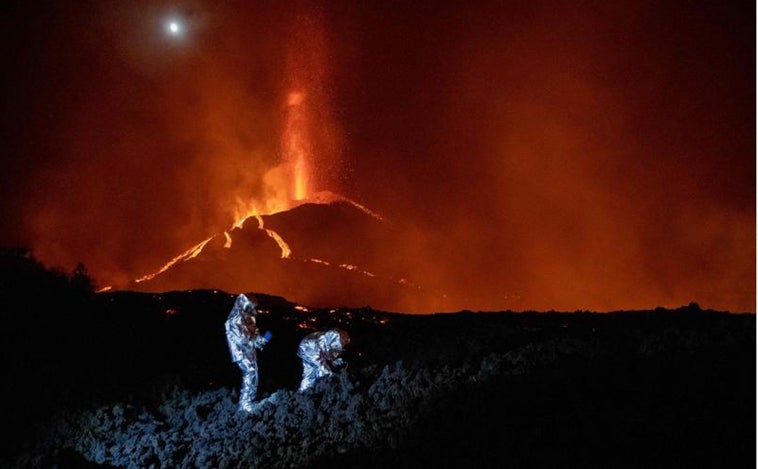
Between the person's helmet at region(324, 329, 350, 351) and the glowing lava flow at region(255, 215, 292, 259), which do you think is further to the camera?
the glowing lava flow at region(255, 215, 292, 259)

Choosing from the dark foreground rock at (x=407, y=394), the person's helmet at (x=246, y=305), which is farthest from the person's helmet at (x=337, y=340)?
the person's helmet at (x=246, y=305)

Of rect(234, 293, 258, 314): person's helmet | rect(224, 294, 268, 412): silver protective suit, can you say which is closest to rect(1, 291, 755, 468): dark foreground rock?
rect(224, 294, 268, 412): silver protective suit

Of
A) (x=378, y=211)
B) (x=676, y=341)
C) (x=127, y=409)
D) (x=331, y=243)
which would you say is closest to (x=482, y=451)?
(x=676, y=341)

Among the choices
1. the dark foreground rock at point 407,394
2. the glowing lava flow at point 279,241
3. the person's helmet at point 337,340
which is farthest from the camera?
the glowing lava flow at point 279,241

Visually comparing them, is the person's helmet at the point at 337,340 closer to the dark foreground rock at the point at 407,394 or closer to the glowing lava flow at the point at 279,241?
the dark foreground rock at the point at 407,394

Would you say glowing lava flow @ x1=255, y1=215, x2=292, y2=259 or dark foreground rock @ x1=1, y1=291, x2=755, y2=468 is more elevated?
glowing lava flow @ x1=255, y1=215, x2=292, y2=259

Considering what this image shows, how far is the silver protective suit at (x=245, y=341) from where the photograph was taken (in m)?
7.08

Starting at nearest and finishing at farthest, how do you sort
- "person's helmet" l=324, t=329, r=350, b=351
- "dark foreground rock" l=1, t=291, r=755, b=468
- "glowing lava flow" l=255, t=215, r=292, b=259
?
"dark foreground rock" l=1, t=291, r=755, b=468, "person's helmet" l=324, t=329, r=350, b=351, "glowing lava flow" l=255, t=215, r=292, b=259

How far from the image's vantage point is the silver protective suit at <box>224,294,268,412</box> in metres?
7.08

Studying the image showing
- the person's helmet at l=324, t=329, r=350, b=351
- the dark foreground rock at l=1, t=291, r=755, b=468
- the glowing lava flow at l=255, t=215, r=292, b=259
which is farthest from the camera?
the glowing lava flow at l=255, t=215, r=292, b=259

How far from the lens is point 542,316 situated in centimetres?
948

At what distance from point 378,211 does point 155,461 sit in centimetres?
2915

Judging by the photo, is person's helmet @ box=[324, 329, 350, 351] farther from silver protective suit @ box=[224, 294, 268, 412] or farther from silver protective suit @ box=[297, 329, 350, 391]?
silver protective suit @ box=[224, 294, 268, 412]

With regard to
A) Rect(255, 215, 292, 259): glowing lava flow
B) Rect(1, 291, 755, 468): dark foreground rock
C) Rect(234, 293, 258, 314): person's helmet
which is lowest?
Rect(1, 291, 755, 468): dark foreground rock
